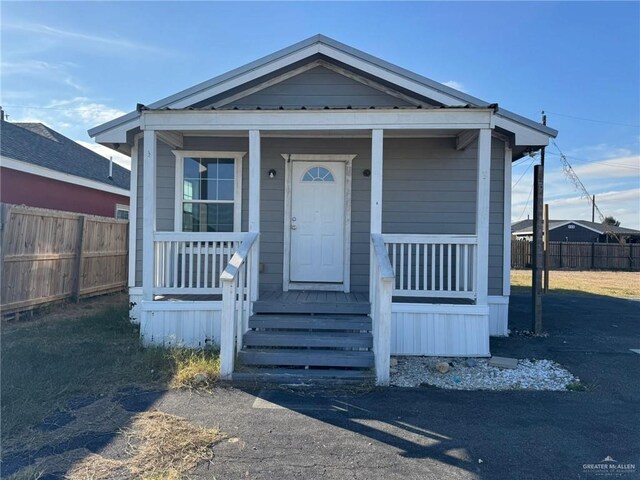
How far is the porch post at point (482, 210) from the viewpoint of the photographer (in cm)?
493

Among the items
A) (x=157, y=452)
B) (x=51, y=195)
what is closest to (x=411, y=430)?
(x=157, y=452)

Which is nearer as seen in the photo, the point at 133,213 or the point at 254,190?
the point at 254,190

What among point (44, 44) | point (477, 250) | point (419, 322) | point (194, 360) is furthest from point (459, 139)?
point (44, 44)

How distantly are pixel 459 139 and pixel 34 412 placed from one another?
20.3ft

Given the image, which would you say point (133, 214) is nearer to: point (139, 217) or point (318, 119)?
point (139, 217)

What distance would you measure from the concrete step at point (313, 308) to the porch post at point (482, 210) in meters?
1.45

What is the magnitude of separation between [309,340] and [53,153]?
37.5 ft

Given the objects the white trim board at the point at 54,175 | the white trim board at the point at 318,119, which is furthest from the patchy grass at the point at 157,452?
the white trim board at the point at 54,175

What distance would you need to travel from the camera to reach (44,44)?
26.0 feet

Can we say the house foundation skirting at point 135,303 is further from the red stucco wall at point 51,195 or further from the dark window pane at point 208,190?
the red stucco wall at point 51,195

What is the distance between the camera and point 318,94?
20.4 ft

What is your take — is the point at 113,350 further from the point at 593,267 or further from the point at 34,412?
the point at 593,267

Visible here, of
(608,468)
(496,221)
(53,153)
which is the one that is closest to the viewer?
(608,468)

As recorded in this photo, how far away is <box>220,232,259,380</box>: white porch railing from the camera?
162 inches
